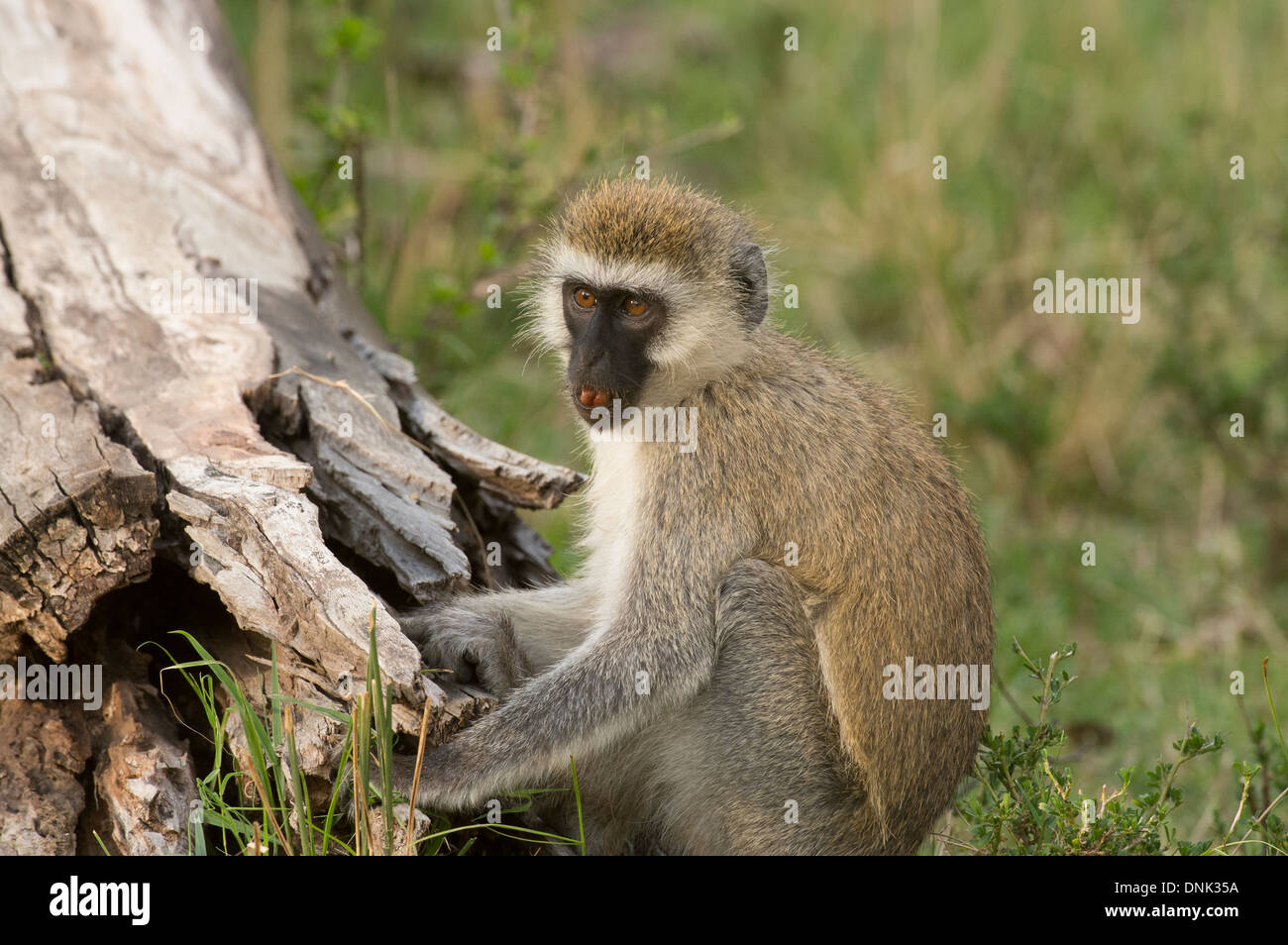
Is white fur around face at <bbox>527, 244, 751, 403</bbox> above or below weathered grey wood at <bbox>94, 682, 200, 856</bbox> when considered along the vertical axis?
above

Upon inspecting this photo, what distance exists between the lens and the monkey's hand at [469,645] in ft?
14.2

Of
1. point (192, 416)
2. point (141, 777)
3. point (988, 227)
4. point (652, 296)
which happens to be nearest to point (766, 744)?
point (652, 296)

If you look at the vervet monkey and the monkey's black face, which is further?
the monkey's black face

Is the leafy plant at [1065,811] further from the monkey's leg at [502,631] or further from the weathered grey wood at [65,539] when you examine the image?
the weathered grey wood at [65,539]

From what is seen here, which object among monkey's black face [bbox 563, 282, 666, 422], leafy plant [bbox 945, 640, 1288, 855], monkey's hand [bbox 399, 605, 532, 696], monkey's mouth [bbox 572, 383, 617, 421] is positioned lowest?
leafy plant [bbox 945, 640, 1288, 855]

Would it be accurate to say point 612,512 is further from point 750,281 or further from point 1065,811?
point 1065,811

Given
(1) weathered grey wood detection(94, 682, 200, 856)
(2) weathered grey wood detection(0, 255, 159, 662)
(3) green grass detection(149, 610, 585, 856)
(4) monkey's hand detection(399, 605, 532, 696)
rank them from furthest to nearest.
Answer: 1. (4) monkey's hand detection(399, 605, 532, 696)
2. (1) weathered grey wood detection(94, 682, 200, 856)
3. (2) weathered grey wood detection(0, 255, 159, 662)
4. (3) green grass detection(149, 610, 585, 856)

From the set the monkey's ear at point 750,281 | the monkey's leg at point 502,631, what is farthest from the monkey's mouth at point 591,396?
the monkey's leg at point 502,631

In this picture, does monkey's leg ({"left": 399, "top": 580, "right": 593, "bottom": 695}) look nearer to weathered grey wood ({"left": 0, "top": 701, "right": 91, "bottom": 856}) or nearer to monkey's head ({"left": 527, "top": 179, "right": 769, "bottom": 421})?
monkey's head ({"left": 527, "top": 179, "right": 769, "bottom": 421})

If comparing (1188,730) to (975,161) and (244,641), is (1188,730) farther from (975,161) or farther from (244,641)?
(975,161)

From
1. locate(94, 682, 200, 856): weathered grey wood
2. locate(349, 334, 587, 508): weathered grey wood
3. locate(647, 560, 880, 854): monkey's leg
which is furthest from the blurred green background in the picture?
locate(94, 682, 200, 856): weathered grey wood

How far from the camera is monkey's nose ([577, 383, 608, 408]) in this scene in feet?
15.4

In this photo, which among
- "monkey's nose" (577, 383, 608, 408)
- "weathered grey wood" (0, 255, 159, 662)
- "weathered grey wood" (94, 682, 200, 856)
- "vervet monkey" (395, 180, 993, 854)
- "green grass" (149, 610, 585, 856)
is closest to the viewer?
"green grass" (149, 610, 585, 856)

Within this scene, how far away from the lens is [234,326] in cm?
483
